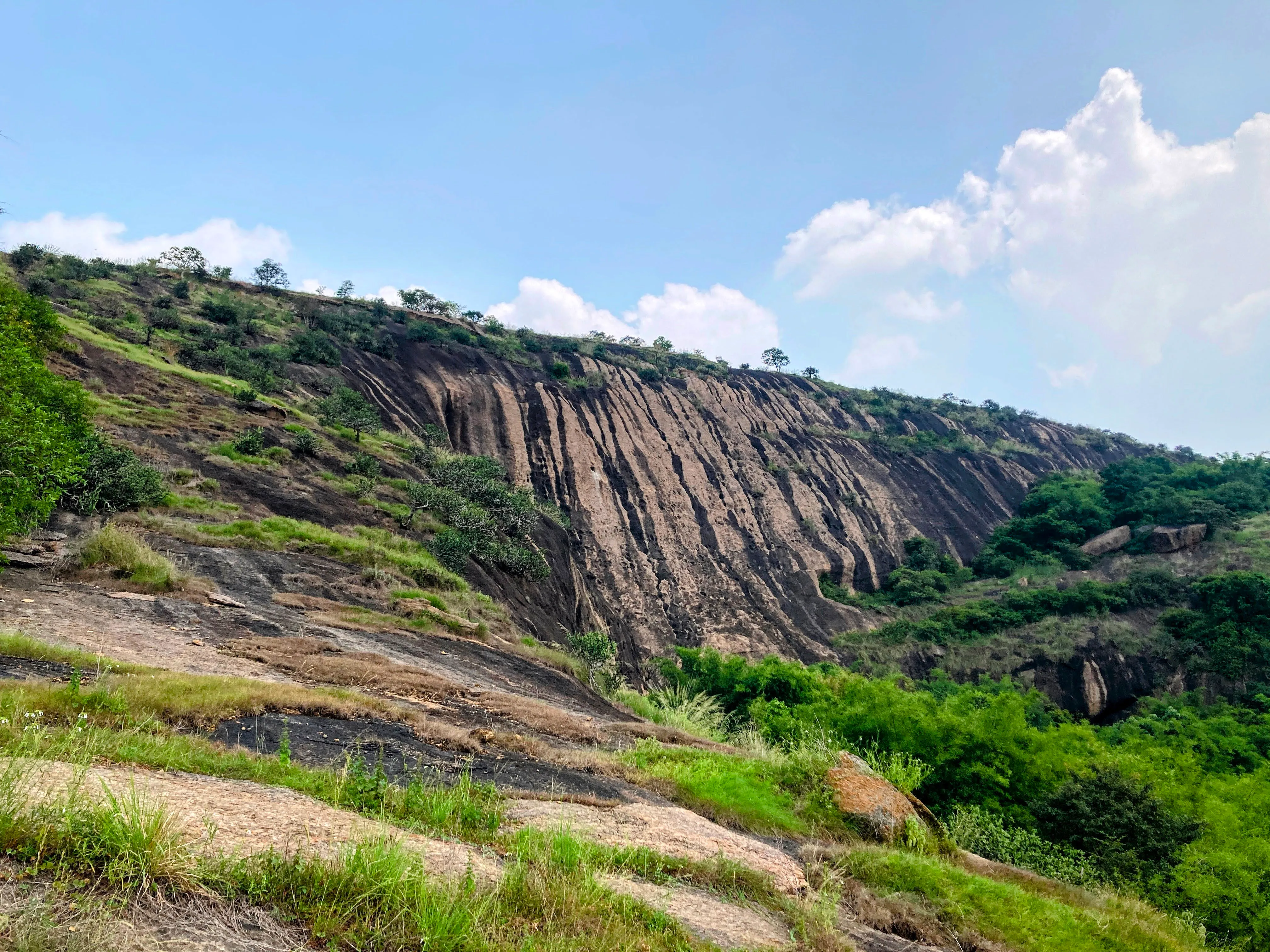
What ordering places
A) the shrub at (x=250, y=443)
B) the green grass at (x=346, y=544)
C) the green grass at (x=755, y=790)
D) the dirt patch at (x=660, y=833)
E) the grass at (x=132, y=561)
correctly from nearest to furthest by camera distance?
1. the dirt patch at (x=660, y=833)
2. the green grass at (x=755, y=790)
3. the grass at (x=132, y=561)
4. the green grass at (x=346, y=544)
5. the shrub at (x=250, y=443)

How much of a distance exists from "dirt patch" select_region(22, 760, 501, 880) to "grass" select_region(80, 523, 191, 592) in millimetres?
A: 8035

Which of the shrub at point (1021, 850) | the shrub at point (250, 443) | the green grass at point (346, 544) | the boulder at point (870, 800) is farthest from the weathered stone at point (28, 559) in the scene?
the shrub at point (1021, 850)

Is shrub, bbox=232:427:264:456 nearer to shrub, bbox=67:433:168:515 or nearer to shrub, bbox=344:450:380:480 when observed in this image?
shrub, bbox=344:450:380:480

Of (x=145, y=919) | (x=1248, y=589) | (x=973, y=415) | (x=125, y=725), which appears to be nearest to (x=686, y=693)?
(x=125, y=725)

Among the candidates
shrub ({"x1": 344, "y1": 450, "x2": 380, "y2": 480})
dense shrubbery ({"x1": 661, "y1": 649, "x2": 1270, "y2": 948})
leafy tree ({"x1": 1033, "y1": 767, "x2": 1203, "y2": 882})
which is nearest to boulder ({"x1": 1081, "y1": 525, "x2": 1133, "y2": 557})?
dense shrubbery ({"x1": 661, "y1": 649, "x2": 1270, "y2": 948})

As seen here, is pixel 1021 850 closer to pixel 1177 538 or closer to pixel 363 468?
pixel 363 468

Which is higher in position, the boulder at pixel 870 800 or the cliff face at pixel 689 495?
the cliff face at pixel 689 495

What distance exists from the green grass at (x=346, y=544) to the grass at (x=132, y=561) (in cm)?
278

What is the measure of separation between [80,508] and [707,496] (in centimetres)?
3467

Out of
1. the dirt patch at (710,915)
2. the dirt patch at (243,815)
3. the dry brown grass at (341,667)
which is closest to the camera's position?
the dirt patch at (243,815)

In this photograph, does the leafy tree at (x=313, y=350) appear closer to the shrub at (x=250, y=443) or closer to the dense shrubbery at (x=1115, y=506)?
the shrub at (x=250, y=443)

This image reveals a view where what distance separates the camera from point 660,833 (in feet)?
19.0

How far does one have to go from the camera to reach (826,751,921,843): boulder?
7.55m

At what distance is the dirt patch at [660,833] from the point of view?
17.3 feet
